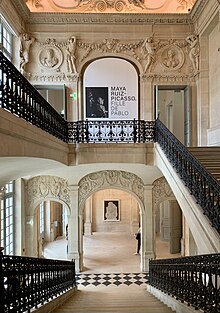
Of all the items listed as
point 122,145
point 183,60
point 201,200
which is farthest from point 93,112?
point 201,200

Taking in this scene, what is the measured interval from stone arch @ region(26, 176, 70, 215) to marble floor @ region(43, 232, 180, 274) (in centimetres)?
262

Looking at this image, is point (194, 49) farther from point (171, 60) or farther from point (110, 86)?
point (110, 86)

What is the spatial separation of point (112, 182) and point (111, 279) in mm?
3372

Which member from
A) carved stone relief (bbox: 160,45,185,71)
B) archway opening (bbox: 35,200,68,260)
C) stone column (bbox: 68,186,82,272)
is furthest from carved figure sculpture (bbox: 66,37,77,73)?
archway opening (bbox: 35,200,68,260)

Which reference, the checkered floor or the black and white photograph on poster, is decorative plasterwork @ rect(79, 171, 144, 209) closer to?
the black and white photograph on poster

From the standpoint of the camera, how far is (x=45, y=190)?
12.2 metres

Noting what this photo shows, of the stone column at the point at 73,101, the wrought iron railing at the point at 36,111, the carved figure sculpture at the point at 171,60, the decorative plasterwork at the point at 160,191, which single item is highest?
the carved figure sculpture at the point at 171,60

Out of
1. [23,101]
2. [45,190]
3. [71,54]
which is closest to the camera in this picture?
[23,101]

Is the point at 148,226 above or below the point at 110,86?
below

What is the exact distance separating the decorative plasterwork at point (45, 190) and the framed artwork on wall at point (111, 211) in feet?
24.8

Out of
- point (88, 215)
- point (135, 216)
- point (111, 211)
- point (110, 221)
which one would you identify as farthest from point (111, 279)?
point (111, 211)

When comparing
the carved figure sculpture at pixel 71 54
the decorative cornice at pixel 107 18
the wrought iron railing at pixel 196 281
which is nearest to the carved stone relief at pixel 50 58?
the carved figure sculpture at pixel 71 54

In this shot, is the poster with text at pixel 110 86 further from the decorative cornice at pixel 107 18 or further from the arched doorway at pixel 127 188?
the arched doorway at pixel 127 188

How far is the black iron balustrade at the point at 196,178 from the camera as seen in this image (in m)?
4.74
